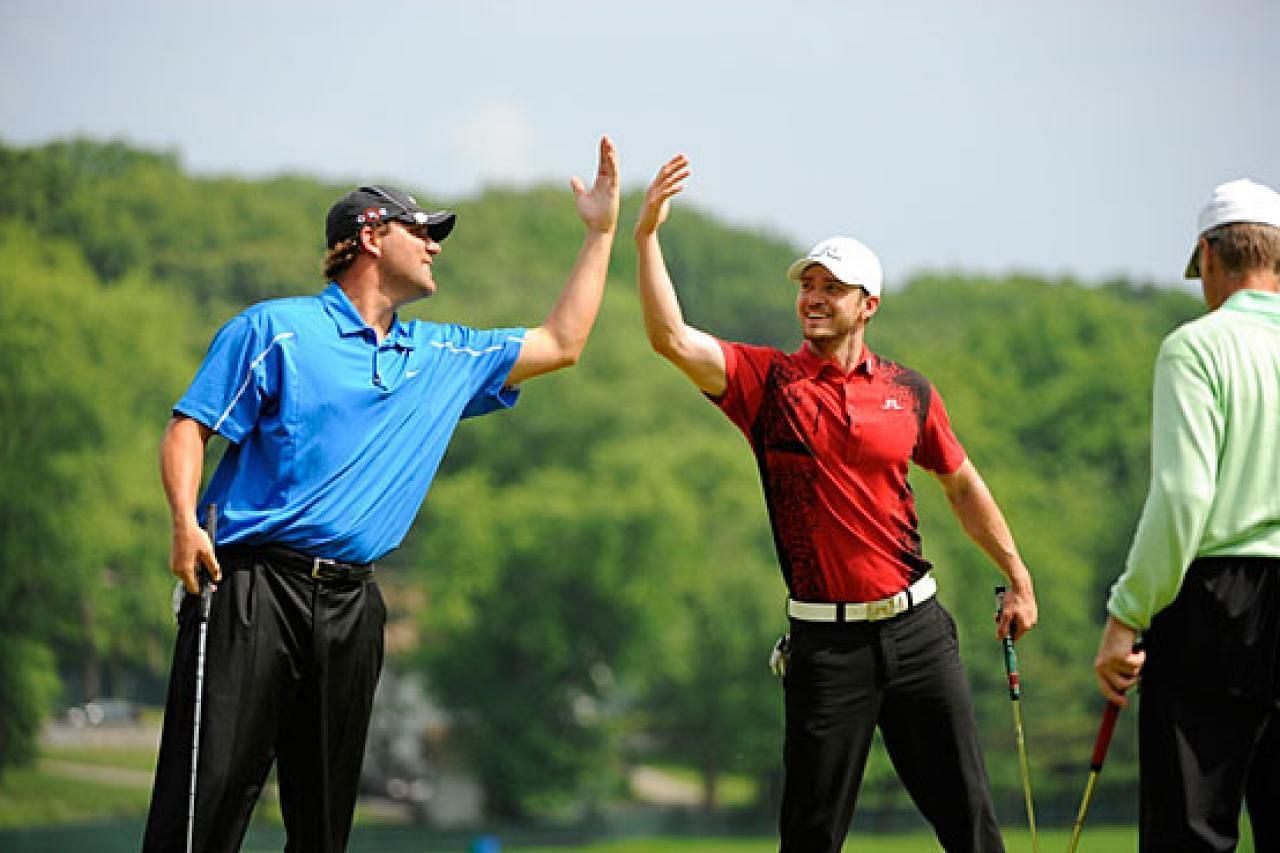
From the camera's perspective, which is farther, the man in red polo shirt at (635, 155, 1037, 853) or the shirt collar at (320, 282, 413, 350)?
the man in red polo shirt at (635, 155, 1037, 853)

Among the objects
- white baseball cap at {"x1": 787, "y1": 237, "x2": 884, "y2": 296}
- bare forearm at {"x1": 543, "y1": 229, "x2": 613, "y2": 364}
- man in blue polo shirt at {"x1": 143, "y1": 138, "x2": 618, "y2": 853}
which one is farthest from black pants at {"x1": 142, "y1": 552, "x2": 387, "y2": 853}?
white baseball cap at {"x1": 787, "y1": 237, "x2": 884, "y2": 296}

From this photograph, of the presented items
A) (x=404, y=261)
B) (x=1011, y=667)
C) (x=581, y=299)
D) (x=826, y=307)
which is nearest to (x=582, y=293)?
(x=581, y=299)

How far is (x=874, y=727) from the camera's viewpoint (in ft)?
21.1

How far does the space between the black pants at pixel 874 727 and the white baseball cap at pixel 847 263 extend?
46.2 inches

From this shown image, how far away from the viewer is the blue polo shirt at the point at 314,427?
5898 millimetres

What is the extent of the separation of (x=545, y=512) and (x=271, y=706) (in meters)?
40.5

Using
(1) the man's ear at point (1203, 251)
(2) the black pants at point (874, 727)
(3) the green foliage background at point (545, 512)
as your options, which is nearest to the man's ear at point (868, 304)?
(2) the black pants at point (874, 727)

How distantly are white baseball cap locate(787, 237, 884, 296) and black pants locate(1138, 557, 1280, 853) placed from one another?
2.06 m

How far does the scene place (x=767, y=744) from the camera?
4484 centimetres

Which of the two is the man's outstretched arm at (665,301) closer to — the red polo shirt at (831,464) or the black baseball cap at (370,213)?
the red polo shirt at (831,464)

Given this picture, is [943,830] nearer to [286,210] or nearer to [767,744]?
[767,744]

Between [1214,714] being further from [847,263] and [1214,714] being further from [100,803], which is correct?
[100,803]

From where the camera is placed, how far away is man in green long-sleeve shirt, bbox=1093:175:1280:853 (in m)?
4.79

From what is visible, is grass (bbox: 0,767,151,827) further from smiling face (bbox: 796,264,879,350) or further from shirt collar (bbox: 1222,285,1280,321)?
shirt collar (bbox: 1222,285,1280,321)
